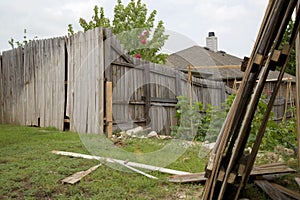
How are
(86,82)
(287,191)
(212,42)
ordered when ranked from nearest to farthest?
(287,191), (86,82), (212,42)

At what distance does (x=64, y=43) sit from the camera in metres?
5.06

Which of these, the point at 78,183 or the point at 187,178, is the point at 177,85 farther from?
the point at 78,183

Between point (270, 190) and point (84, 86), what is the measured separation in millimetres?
3623

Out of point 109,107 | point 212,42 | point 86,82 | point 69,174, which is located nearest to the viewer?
point 69,174

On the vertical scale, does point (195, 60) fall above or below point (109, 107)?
above

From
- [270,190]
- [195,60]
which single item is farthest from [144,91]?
[270,190]

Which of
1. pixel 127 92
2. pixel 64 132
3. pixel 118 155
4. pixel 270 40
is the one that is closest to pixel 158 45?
pixel 127 92

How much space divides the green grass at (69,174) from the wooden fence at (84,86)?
4.63 feet

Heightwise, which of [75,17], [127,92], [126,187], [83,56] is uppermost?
[75,17]

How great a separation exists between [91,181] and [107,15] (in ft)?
37.3

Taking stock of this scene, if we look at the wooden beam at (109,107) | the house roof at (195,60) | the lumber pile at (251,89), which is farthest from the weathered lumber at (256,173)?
the wooden beam at (109,107)

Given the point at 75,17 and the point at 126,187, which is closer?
the point at 126,187

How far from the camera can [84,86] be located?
15.7 feet

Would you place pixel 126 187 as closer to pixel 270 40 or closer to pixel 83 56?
pixel 270 40
